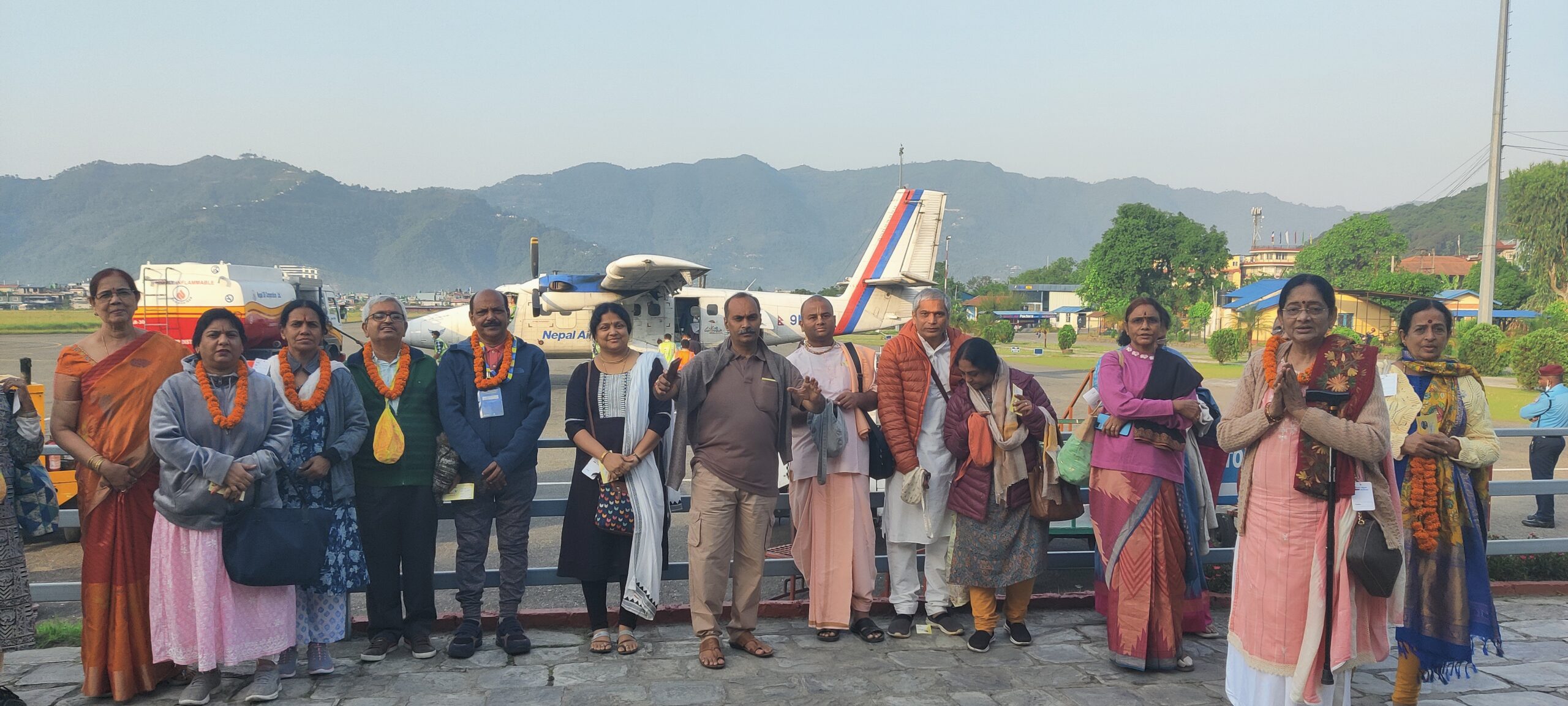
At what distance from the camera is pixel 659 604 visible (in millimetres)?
5195

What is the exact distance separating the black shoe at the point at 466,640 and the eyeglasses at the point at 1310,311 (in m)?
3.87

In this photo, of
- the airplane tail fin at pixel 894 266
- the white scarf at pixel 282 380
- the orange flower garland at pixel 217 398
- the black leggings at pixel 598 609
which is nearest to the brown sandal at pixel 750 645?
the black leggings at pixel 598 609

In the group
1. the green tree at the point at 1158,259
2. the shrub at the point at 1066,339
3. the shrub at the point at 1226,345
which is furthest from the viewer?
the green tree at the point at 1158,259

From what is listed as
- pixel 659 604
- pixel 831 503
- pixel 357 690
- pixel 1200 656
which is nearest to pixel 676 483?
pixel 831 503

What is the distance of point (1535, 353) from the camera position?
70.7 ft

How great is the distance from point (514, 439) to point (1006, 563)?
247 cm

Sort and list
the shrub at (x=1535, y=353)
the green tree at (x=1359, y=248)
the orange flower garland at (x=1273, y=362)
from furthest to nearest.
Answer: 1. the green tree at (x=1359, y=248)
2. the shrub at (x=1535, y=353)
3. the orange flower garland at (x=1273, y=362)

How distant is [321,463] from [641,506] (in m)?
1.43

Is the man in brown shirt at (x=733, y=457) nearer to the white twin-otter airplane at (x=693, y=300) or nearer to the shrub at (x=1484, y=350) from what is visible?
the white twin-otter airplane at (x=693, y=300)

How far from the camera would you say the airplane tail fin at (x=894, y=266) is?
21.3 metres

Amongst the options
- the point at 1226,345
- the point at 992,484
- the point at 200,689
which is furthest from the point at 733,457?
the point at 1226,345

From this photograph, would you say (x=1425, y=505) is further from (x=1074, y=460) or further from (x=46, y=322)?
(x=46, y=322)

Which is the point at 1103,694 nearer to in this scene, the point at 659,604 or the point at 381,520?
the point at 659,604

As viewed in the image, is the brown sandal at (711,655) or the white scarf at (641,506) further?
the white scarf at (641,506)
